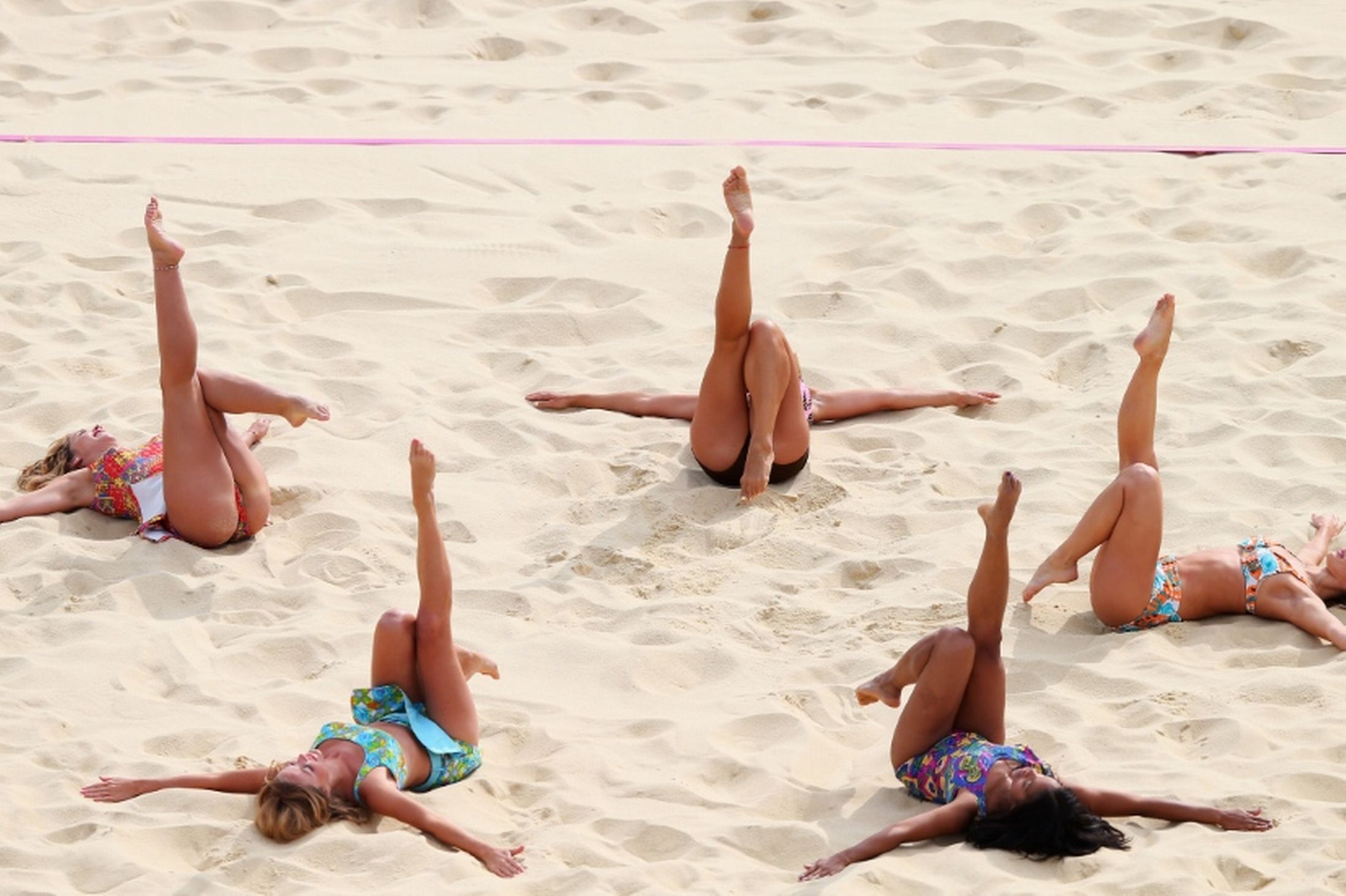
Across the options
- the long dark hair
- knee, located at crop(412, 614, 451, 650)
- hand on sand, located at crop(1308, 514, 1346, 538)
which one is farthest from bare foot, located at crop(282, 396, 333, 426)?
hand on sand, located at crop(1308, 514, 1346, 538)

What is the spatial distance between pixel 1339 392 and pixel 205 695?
355 centimetres

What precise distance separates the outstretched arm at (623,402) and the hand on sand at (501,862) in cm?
224

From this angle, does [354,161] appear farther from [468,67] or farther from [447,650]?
[447,650]

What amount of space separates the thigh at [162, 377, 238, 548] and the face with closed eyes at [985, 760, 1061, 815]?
2.35 m

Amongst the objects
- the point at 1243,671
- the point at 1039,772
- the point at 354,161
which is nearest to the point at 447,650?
the point at 1039,772

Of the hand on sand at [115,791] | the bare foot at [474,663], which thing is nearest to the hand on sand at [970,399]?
the bare foot at [474,663]

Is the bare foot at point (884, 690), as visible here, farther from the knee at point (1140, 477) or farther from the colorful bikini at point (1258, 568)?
the colorful bikini at point (1258, 568)

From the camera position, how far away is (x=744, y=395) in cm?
544

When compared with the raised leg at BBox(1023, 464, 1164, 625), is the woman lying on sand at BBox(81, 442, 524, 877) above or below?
below

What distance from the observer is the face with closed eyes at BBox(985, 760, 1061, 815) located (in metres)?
3.77

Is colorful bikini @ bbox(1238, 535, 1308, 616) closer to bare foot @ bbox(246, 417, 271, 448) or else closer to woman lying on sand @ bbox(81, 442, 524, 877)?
woman lying on sand @ bbox(81, 442, 524, 877)

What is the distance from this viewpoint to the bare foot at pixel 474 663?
438cm

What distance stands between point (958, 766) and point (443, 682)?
46.5 inches

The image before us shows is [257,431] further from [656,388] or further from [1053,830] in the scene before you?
[1053,830]
